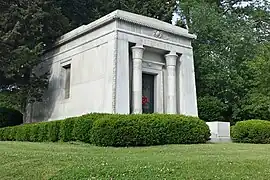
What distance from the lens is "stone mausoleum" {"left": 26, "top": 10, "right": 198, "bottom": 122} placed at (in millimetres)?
17266

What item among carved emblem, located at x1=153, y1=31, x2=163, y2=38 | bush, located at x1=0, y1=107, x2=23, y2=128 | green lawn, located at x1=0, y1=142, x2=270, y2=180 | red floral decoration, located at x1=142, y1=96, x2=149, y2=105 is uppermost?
carved emblem, located at x1=153, y1=31, x2=163, y2=38

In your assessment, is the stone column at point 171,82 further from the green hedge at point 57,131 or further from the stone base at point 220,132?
the green hedge at point 57,131

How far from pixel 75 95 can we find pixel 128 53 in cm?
331

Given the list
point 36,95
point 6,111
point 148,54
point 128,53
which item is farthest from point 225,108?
point 6,111

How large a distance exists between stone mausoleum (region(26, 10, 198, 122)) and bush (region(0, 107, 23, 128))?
1763mm

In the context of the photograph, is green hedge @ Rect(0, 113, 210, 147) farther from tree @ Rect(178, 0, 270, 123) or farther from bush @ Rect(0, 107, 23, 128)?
tree @ Rect(178, 0, 270, 123)

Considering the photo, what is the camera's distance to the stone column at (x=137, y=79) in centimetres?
1741

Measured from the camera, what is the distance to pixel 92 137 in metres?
13.1

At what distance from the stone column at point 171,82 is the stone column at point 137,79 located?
1.80 m

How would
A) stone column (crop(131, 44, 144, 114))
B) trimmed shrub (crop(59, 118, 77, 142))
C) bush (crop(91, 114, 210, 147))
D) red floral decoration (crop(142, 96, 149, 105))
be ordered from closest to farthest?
bush (crop(91, 114, 210, 147)) → trimmed shrub (crop(59, 118, 77, 142)) → stone column (crop(131, 44, 144, 114)) → red floral decoration (crop(142, 96, 149, 105))

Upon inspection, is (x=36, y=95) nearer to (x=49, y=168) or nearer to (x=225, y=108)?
(x=225, y=108)

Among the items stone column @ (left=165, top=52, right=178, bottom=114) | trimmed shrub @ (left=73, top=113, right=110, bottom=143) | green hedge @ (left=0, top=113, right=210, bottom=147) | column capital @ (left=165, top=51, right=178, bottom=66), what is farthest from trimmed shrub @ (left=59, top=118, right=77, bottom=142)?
column capital @ (left=165, top=51, right=178, bottom=66)

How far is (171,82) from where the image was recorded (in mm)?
19047

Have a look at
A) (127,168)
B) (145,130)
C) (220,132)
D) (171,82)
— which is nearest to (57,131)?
(145,130)
